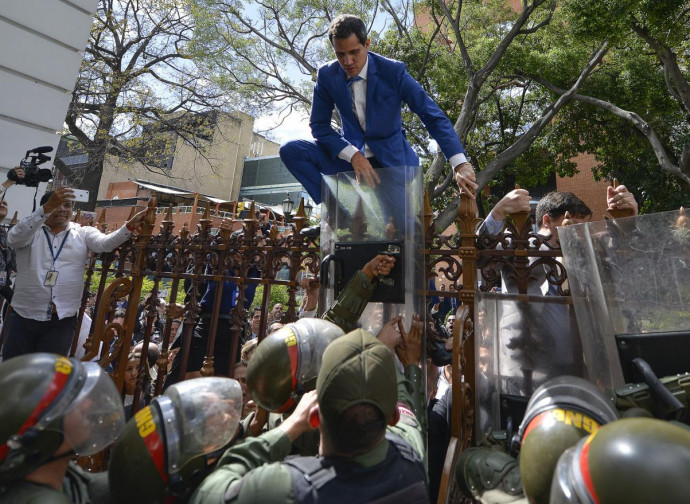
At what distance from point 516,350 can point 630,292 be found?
2.22 feet

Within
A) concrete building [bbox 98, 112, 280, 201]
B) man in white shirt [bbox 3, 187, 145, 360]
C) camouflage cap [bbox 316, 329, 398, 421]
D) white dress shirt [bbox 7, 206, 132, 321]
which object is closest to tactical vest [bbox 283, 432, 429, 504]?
camouflage cap [bbox 316, 329, 398, 421]

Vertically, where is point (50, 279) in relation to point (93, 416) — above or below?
above

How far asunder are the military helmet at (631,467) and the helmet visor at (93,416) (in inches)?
50.8

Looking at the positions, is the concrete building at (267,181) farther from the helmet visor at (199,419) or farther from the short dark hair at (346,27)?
the helmet visor at (199,419)

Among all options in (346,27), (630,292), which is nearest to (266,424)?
(630,292)

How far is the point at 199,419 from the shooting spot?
1.33 m

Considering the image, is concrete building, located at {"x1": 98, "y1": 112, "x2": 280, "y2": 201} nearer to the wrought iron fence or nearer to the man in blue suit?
the wrought iron fence

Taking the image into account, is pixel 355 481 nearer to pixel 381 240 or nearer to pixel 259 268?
pixel 381 240

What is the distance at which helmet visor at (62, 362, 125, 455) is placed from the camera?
4.11 feet

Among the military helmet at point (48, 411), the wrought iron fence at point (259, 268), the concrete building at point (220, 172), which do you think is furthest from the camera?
the concrete building at point (220, 172)

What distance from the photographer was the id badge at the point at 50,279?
3.61m

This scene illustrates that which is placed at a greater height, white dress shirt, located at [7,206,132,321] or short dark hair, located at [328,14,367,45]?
short dark hair, located at [328,14,367,45]

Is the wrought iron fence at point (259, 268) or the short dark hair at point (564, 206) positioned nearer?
the wrought iron fence at point (259, 268)

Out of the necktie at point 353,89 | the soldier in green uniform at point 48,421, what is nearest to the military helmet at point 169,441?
the soldier in green uniform at point 48,421
